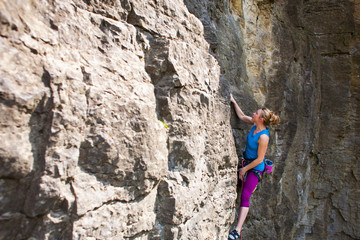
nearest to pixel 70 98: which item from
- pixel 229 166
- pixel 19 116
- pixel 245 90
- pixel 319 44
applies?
pixel 19 116

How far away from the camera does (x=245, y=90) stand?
4219mm

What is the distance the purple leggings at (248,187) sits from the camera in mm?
3594

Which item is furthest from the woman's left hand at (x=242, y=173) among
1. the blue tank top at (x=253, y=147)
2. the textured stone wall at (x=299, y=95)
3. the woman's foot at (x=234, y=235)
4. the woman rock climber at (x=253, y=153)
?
the woman's foot at (x=234, y=235)

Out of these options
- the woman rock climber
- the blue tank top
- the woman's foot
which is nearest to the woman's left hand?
the woman rock climber

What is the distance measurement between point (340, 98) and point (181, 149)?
4.94m

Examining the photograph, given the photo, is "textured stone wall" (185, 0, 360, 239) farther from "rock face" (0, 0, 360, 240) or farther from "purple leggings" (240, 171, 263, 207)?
"purple leggings" (240, 171, 263, 207)

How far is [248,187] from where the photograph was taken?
361cm

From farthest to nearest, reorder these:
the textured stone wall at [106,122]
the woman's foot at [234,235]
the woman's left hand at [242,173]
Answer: the woman's left hand at [242,173] < the woman's foot at [234,235] < the textured stone wall at [106,122]

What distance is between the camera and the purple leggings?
359 centimetres

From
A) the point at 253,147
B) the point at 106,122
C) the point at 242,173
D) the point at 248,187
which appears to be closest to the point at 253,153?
the point at 253,147

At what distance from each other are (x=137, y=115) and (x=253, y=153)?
2003 mm

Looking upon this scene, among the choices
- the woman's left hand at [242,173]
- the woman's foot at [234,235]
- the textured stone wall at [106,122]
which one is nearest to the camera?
the textured stone wall at [106,122]

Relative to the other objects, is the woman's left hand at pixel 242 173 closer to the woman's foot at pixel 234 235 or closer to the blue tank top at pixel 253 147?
the blue tank top at pixel 253 147

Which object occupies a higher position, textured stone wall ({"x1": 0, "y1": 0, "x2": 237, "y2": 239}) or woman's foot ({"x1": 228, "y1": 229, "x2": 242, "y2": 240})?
textured stone wall ({"x1": 0, "y1": 0, "x2": 237, "y2": 239})
